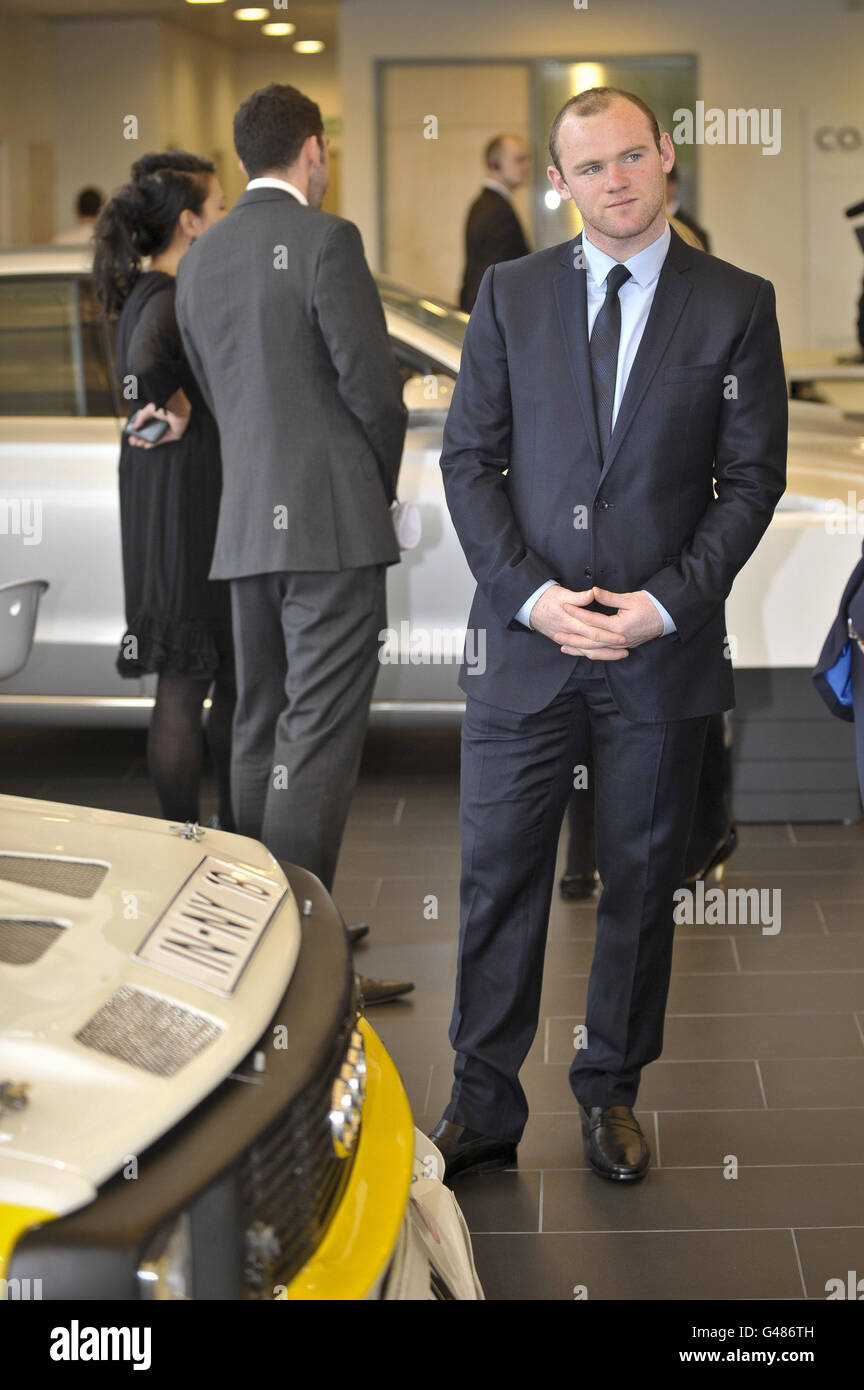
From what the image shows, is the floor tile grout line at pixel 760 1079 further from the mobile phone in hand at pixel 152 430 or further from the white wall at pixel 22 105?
the white wall at pixel 22 105

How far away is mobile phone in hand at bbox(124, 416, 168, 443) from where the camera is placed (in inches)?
134

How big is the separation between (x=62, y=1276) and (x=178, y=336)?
2.53 meters

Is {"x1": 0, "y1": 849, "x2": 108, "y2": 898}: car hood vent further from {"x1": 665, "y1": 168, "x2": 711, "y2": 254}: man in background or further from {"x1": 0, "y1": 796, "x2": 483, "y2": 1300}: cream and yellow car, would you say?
{"x1": 665, "y1": 168, "x2": 711, "y2": 254}: man in background

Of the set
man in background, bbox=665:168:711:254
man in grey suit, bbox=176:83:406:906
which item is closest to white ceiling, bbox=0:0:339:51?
man in background, bbox=665:168:711:254

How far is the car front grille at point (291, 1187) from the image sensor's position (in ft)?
4.26

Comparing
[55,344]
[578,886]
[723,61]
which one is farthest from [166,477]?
[723,61]

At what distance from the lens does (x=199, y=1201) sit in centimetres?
123

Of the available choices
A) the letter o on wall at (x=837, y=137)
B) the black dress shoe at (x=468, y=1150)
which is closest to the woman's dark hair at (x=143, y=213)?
the black dress shoe at (x=468, y=1150)

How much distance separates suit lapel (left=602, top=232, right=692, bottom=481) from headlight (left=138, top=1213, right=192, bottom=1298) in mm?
1334

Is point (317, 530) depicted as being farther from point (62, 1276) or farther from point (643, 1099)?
point (62, 1276)

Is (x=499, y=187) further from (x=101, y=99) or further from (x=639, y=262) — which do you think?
(x=639, y=262)

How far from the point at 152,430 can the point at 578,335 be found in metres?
1.45

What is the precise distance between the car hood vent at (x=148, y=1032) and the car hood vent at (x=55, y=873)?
220 millimetres

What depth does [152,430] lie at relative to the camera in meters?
3.41
